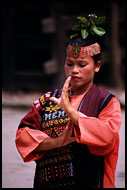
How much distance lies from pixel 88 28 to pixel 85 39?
9 cm

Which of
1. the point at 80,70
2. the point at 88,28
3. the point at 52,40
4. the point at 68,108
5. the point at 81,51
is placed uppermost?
the point at 52,40

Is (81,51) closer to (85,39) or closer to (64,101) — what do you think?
(85,39)

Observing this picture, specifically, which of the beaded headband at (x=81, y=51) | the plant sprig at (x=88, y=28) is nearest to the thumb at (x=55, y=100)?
the beaded headband at (x=81, y=51)

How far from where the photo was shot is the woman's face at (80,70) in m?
2.57

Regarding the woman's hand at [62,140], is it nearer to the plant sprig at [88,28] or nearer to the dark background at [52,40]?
the plant sprig at [88,28]

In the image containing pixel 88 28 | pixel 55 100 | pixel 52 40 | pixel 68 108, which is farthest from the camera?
pixel 52 40

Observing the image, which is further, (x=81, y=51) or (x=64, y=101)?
(x=81, y=51)

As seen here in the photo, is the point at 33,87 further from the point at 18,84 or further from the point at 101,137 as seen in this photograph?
the point at 101,137

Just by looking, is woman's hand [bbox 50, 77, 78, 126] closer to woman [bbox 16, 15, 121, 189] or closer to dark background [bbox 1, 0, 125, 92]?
A: woman [bbox 16, 15, 121, 189]

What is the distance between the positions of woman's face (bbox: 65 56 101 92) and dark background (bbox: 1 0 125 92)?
7.45 m

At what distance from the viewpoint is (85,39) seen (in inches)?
103

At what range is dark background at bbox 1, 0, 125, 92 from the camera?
33.1 ft

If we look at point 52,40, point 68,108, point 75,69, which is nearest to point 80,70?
point 75,69

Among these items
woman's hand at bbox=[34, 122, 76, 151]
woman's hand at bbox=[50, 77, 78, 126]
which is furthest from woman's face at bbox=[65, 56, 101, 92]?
woman's hand at bbox=[34, 122, 76, 151]
